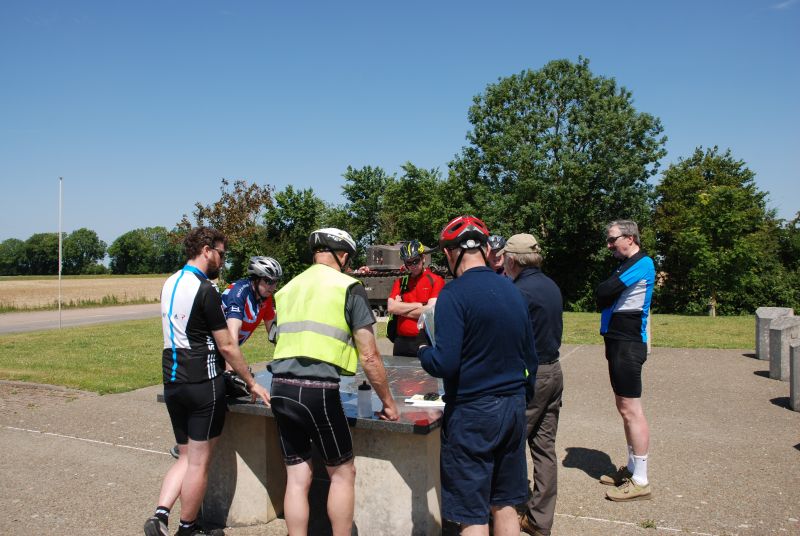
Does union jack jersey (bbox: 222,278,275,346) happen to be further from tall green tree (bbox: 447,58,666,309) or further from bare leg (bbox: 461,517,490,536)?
tall green tree (bbox: 447,58,666,309)

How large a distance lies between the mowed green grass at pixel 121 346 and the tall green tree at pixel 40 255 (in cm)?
10348

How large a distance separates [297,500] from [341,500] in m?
0.25

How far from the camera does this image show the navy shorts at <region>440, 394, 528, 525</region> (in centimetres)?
293

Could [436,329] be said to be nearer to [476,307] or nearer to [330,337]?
[476,307]

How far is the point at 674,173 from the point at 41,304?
3756cm

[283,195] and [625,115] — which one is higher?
[625,115]

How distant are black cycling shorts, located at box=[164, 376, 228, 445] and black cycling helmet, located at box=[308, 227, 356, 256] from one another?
1.12 meters

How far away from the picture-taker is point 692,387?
9086 mm

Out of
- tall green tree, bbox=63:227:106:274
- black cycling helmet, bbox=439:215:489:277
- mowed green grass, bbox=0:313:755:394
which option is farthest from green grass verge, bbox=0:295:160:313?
tall green tree, bbox=63:227:106:274

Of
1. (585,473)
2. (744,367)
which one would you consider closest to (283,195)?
(744,367)

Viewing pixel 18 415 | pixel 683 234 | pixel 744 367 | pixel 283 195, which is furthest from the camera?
pixel 283 195

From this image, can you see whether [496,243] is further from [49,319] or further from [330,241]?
[49,319]

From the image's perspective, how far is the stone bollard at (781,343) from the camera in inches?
362

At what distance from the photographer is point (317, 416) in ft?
10.8
